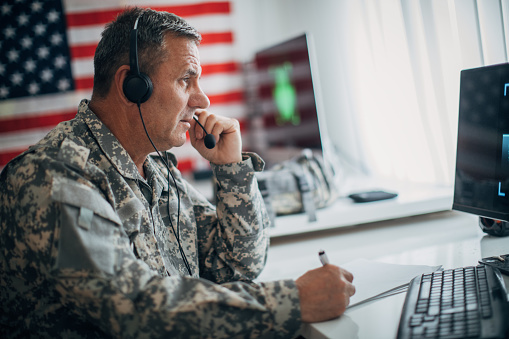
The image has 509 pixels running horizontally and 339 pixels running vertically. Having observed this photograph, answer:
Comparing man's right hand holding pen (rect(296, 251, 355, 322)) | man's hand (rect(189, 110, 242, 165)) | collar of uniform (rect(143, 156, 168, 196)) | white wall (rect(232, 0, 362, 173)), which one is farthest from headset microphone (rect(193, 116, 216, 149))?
white wall (rect(232, 0, 362, 173))

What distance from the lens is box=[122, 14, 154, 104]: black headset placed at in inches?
37.6

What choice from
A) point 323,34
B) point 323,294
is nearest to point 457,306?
point 323,294

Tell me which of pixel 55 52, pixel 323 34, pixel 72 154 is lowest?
pixel 72 154

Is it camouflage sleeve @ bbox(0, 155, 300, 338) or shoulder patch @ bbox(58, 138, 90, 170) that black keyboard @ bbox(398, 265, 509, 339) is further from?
shoulder patch @ bbox(58, 138, 90, 170)

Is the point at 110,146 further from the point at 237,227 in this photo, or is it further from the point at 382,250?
the point at 382,250

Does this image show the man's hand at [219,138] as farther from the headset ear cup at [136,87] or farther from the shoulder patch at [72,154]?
the shoulder patch at [72,154]

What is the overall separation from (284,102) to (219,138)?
1048 mm

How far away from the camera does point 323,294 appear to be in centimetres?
76

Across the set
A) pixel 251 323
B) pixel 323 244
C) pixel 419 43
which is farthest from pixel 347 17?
pixel 251 323

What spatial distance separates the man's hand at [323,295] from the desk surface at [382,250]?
0.02 metres

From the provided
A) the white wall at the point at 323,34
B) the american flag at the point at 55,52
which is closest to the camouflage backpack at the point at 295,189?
the white wall at the point at 323,34

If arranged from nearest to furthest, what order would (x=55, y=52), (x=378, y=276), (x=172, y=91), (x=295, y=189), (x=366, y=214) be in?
(x=378, y=276) < (x=172, y=91) < (x=366, y=214) < (x=295, y=189) < (x=55, y=52)

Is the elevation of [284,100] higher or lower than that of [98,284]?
higher

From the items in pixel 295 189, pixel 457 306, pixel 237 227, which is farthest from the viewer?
pixel 295 189
